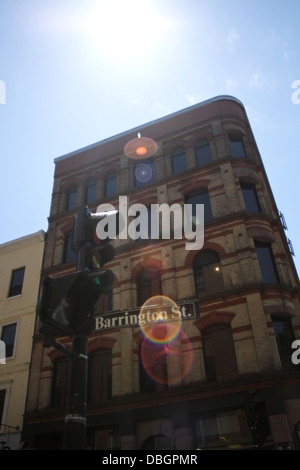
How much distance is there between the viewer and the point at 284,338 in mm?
14242

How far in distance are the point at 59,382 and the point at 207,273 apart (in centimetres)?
840

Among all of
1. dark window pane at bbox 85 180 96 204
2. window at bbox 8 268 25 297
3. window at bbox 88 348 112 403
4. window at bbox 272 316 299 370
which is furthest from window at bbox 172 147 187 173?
window at bbox 8 268 25 297

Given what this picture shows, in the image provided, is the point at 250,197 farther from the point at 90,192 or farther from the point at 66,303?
the point at 66,303

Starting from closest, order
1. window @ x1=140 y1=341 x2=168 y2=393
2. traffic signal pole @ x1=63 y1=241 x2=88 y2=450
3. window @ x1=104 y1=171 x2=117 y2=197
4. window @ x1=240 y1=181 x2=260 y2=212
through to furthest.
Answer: traffic signal pole @ x1=63 y1=241 x2=88 y2=450 < window @ x1=140 y1=341 x2=168 y2=393 < window @ x1=240 y1=181 x2=260 y2=212 < window @ x1=104 y1=171 x2=117 y2=197

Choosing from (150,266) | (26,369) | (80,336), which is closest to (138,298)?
(150,266)

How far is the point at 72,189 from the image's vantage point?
76.4ft

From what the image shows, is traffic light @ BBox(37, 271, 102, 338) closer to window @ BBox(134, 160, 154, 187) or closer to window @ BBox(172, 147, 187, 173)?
window @ BBox(172, 147, 187, 173)

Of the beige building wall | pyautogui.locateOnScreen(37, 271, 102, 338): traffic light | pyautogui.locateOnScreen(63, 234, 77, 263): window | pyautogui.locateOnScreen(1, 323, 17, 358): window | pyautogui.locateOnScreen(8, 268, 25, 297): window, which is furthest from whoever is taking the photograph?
pyautogui.locateOnScreen(8, 268, 25, 297): window

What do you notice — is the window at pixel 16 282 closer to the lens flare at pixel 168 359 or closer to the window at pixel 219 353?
the lens flare at pixel 168 359

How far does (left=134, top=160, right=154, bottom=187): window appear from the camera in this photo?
20.9 m

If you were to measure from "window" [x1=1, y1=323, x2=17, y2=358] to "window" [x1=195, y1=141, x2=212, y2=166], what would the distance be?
522 inches
